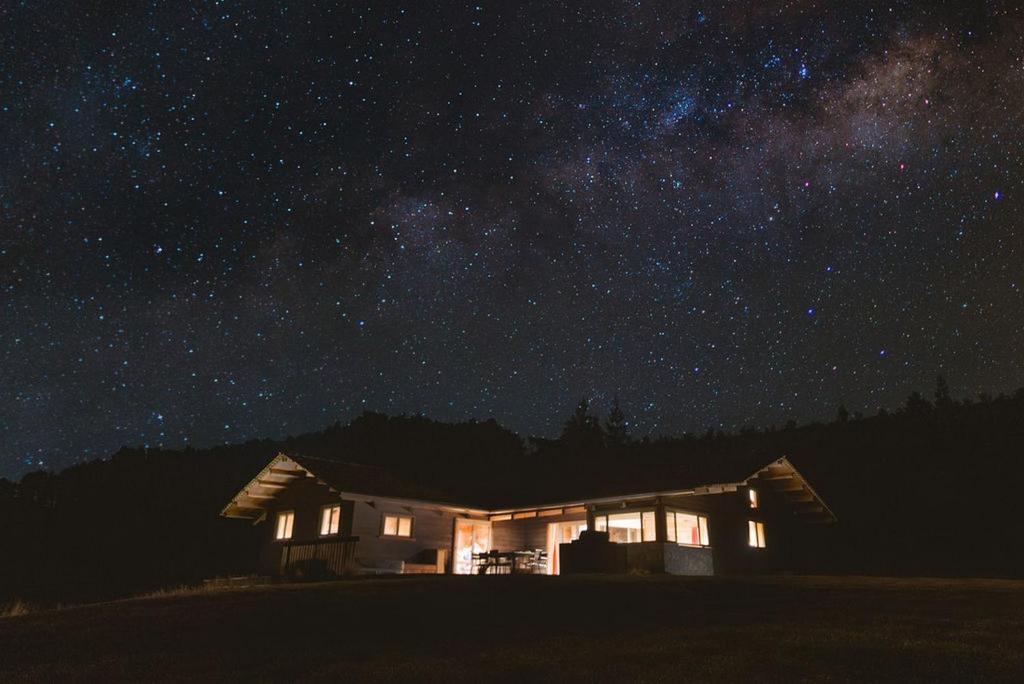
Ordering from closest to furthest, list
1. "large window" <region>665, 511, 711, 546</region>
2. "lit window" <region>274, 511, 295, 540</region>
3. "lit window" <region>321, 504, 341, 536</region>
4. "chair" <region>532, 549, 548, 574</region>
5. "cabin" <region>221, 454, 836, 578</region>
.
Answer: "cabin" <region>221, 454, 836, 578</region>, "large window" <region>665, 511, 711, 546</region>, "chair" <region>532, 549, 548, 574</region>, "lit window" <region>321, 504, 341, 536</region>, "lit window" <region>274, 511, 295, 540</region>

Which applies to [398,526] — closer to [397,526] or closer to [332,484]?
[397,526]

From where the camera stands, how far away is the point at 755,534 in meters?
26.5

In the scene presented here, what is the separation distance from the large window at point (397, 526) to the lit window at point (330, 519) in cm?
176

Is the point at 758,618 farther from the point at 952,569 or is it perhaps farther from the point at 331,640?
the point at 952,569

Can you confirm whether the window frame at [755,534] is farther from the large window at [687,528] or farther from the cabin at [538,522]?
the large window at [687,528]

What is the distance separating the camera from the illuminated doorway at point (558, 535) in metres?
28.2

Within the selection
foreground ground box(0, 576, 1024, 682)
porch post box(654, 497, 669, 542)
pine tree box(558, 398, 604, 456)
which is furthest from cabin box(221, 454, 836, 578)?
pine tree box(558, 398, 604, 456)

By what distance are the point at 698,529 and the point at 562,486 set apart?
6393 millimetres

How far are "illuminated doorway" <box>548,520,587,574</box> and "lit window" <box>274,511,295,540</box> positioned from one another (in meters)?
10.4

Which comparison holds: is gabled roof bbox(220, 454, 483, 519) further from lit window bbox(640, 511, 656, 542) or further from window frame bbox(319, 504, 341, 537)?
lit window bbox(640, 511, 656, 542)

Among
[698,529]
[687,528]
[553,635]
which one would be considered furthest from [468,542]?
[553,635]

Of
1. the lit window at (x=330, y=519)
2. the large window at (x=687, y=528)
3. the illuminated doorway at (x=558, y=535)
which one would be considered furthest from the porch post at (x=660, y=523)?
the lit window at (x=330, y=519)

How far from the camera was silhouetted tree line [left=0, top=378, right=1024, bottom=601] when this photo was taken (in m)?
36.3

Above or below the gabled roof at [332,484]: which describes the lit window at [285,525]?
below
